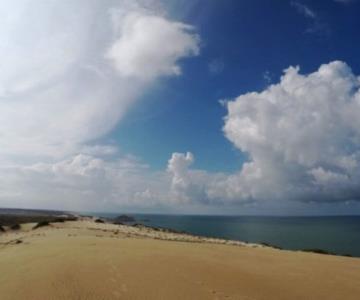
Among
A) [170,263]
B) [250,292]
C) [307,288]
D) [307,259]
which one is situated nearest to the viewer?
[250,292]

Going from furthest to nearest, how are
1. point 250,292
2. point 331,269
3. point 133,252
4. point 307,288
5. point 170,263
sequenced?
point 133,252 < point 331,269 < point 170,263 < point 307,288 < point 250,292

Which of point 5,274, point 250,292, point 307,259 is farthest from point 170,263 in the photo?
point 307,259

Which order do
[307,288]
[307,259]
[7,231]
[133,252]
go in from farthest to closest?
[7,231] → [307,259] → [133,252] → [307,288]

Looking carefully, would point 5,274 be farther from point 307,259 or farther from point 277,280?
point 307,259

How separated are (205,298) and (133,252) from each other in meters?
11.5

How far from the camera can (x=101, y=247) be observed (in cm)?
2784

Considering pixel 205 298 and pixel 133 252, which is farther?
pixel 133 252

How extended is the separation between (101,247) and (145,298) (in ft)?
45.7

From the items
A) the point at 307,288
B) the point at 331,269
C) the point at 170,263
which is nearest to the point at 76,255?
the point at 170,263

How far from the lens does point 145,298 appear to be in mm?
14617

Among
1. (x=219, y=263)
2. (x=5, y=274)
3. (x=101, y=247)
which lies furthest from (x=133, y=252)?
(x=5, y=274)

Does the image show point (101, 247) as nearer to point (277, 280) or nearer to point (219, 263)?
point (219, 263)

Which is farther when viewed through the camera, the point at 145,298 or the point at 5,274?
Answer: the point at 5,274

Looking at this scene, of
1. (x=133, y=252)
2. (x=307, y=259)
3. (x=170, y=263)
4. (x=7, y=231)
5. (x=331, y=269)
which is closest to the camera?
(x=170, y=263)
